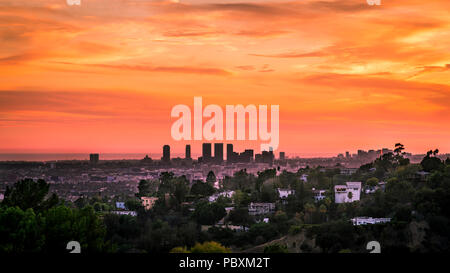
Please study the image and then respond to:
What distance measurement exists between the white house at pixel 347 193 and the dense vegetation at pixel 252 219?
0.51 meters

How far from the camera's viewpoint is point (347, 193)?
1593 inches

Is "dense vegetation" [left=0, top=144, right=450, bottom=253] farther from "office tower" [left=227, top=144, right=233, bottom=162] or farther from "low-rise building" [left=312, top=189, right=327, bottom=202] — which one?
"office tower" [left=227, top=144, right=233, bottom=162]

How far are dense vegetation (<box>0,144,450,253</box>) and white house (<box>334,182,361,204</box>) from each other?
51 cm

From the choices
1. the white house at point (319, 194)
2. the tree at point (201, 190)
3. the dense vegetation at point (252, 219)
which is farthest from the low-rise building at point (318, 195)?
the tree at point (201, 190)

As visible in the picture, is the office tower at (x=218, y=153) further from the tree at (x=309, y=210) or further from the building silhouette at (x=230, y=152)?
the tree at (x=309, y=210)

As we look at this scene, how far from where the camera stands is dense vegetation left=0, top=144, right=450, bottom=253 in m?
21.0

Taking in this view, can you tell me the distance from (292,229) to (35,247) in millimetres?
15307

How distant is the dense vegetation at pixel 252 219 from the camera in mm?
20953

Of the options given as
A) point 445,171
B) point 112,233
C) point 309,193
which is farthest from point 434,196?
point 112,233

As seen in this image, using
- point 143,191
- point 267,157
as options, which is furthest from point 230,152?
point 143,191

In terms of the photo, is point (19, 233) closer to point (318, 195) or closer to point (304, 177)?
point (318, 195)

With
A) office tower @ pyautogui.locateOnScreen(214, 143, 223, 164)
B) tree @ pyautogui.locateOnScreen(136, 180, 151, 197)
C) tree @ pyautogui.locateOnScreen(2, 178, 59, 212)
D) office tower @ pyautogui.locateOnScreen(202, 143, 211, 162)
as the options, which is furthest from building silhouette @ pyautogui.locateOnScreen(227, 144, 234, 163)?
tree @ pyautogui.locateOnScreen(2, 178, 59, 212)

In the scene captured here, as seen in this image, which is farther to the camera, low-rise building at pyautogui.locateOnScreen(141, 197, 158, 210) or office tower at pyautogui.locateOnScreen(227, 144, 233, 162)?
office tower at pyautogui.locateOnScreen(227, 144, 233, 162)
